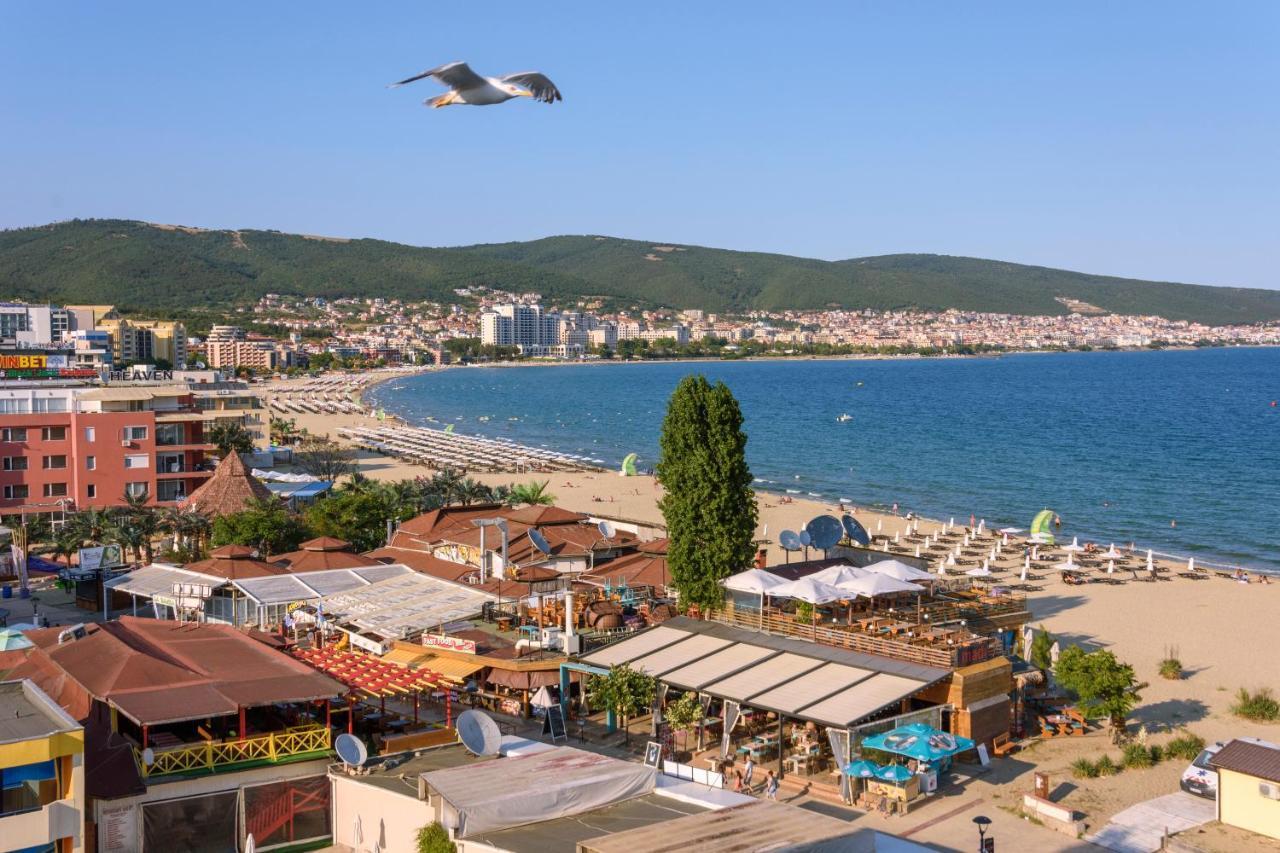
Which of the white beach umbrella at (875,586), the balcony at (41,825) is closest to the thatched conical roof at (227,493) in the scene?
the white beach umbrella at (875,586)

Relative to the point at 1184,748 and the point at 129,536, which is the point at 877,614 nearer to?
the point at 1184,748

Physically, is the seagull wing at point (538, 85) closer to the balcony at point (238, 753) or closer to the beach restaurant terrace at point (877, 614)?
the balcony at point (238, 753)

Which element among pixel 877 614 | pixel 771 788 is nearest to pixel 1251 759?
pixel 771 788

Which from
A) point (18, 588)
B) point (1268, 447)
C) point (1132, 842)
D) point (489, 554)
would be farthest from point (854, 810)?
point (1268, 447)

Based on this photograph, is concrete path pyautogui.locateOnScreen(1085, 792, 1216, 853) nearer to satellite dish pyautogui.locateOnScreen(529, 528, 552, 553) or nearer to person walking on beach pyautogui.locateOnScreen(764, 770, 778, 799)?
person walking on beach pyautogui.locateOnScreen(764, 770, 778, 799)

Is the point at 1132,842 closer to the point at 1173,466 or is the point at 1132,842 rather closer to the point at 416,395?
the point at 1173,466

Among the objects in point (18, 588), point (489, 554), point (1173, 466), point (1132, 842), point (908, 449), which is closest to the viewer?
point (1132, 842)

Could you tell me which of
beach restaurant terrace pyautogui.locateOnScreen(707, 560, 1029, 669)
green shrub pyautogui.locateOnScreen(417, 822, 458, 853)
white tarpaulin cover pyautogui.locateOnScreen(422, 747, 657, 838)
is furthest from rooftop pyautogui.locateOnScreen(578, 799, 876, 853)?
beach restaurant terrace pyautogui.locateOnScreen(707, 560, 1029, 669)
